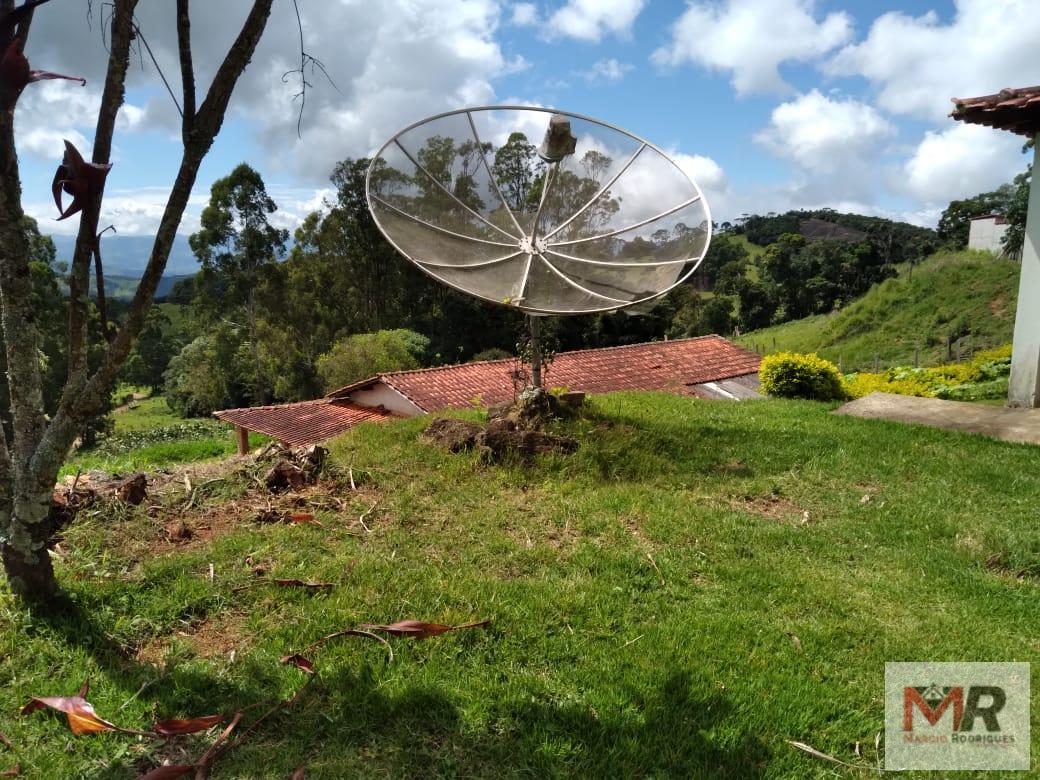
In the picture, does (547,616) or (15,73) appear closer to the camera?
(15,73)

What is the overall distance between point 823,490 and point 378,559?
3543 mm

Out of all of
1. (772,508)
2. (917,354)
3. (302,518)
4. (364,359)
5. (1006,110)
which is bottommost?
(302,518)

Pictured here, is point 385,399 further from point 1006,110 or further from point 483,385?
point 1006,110

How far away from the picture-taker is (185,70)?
296 centimetres

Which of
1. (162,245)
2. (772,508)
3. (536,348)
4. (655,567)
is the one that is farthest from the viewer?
(536,348)

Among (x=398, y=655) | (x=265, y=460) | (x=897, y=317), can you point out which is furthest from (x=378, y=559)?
(x=897, y=317)

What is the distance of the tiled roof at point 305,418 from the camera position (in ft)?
44.2

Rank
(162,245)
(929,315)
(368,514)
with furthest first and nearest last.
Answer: (929,315) → (368,514) → (162,245)

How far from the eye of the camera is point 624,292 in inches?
251

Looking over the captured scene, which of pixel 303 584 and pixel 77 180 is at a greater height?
pixel 77 180

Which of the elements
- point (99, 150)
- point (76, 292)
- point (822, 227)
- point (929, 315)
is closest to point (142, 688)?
point (76, 292)

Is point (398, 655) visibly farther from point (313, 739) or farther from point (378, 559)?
point (378, 559)

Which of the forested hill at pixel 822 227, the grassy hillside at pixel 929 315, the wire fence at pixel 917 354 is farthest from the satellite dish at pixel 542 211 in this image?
the forested hill at pixel 822 227

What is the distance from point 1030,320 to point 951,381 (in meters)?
3.41
